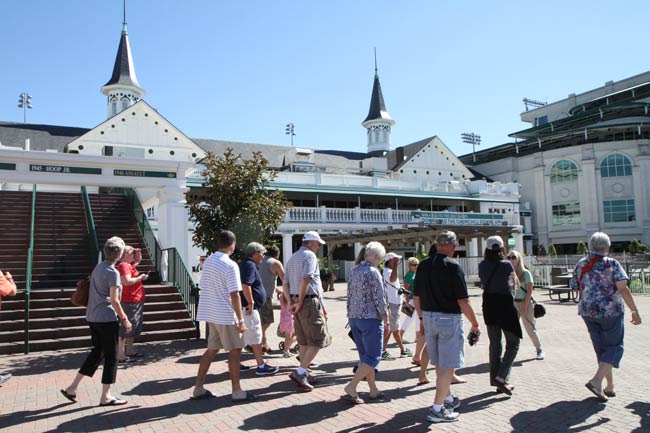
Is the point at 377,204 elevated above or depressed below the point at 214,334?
above

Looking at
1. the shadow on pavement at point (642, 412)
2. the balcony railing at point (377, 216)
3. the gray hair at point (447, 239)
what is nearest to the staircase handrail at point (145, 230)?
the gray hair at point (447, 239)

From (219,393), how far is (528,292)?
461 cm

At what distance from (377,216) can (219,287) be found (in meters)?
28.6

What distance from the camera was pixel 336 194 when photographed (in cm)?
3562

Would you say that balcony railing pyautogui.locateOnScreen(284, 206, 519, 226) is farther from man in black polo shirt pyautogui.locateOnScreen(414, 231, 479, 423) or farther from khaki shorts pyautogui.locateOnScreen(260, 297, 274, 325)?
man in black polo shirt pyautogui.locateOnScreen(414, 231, 479, 423)

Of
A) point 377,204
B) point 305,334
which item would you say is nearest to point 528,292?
point 305,334

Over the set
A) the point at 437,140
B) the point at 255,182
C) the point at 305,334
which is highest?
the point at 437,140

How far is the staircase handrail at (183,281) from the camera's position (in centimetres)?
1039

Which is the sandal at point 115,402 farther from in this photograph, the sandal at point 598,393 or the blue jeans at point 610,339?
the blue jeans at point 610,339

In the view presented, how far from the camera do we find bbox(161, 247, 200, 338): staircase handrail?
1039 centimetres

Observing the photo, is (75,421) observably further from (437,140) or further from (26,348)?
(437,140)

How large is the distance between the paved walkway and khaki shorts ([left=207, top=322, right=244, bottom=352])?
63 centimetres

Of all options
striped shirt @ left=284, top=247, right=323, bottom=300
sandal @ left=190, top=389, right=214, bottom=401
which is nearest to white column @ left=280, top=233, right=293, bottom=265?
striped shirt @ left=284, top=247, right=323, bottom=300

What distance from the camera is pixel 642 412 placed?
17.2 feet
